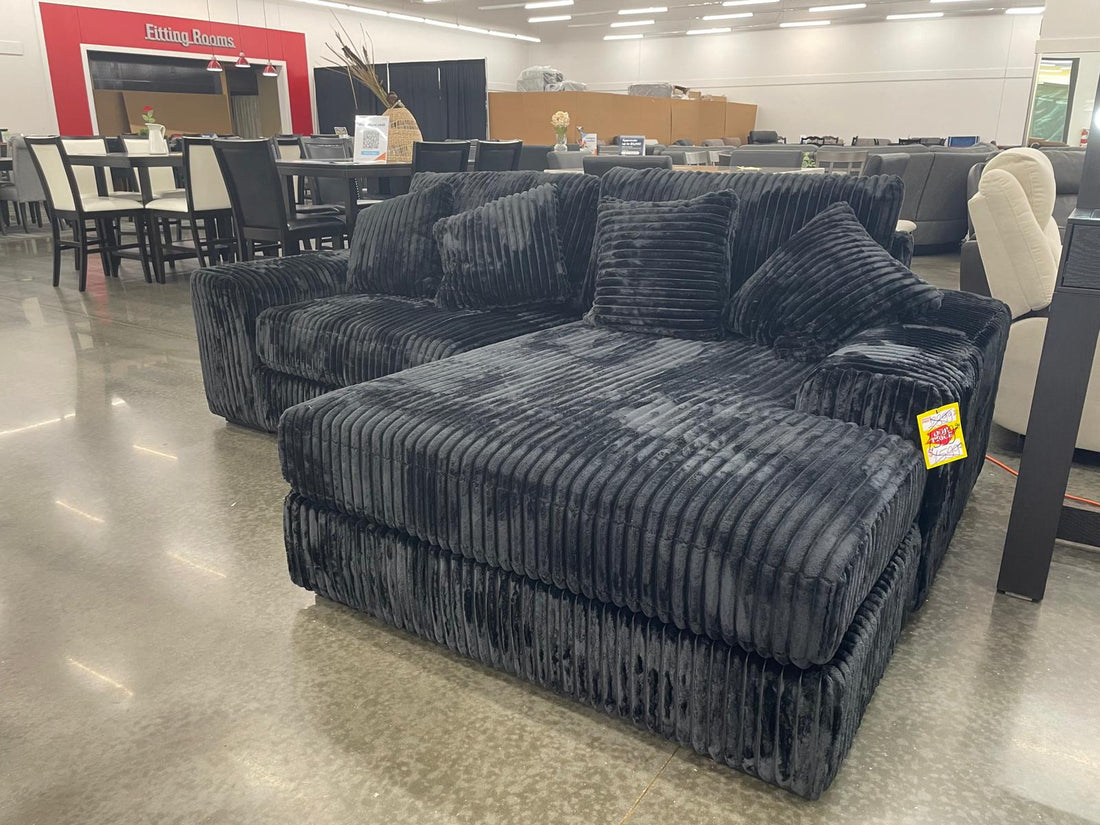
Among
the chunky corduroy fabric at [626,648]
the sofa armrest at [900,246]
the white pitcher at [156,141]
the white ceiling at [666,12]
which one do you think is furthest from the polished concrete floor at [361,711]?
the white ceiling at [666,12]

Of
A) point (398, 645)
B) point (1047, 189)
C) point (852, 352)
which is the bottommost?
point (398, 645)

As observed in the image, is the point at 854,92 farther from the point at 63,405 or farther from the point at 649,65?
the point at 63,405

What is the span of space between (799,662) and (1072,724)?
0.62 meters

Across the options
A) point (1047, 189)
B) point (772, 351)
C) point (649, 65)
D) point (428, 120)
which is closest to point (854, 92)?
point (649, 65)

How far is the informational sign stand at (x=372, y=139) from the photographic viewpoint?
4.45 meters

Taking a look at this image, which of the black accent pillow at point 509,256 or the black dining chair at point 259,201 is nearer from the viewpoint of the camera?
the black accent pillow at point 509,256

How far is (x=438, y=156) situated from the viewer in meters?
4.43

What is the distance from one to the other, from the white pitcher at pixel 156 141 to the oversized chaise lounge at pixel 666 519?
16.4ft

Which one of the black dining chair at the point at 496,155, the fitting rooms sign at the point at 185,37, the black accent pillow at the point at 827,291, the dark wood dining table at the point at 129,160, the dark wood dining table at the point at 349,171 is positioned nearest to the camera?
the black accent pillow at the point at 827,291

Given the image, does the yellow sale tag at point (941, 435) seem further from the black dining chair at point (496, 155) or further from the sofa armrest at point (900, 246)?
the black dining chair at point (496, 155)

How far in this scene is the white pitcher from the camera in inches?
226

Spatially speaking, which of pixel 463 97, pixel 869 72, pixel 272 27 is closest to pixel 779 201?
pixel 463 97

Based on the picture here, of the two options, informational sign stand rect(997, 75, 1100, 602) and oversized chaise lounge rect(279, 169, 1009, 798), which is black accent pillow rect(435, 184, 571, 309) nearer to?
oversized chaise lounge rect(279, 169, 1009, 798)

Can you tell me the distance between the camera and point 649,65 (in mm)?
17312
